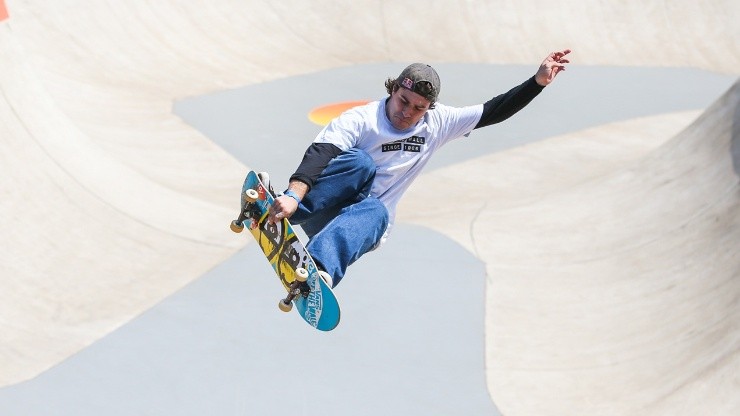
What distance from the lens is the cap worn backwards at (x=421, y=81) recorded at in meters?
5.70

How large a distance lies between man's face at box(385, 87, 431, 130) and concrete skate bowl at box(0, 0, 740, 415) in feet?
9.33

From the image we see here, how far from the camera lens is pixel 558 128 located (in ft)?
53.0

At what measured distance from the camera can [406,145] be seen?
6.10 meters

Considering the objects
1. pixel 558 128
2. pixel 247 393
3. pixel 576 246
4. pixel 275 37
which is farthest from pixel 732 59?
pixel 247 393

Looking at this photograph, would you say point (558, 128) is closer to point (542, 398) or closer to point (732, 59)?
point (732, 59)

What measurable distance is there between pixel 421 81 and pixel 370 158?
575mm

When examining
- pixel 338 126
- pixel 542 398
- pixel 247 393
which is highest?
pixel 338 126

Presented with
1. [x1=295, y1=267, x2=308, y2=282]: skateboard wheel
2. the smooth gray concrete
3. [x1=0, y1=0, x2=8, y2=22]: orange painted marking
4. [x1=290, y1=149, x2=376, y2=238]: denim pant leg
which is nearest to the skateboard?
[x1=295, y1=267, x2=308, y2=282]: skateboard wheel

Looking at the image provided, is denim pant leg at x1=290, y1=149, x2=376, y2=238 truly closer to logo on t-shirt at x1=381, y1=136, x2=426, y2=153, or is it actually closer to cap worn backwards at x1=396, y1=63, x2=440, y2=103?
logo on t-shirt at x1=381, y1=136, x2=426, y2=153

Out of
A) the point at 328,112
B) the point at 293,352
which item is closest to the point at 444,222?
the point at 293,352

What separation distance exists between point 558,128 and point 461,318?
723 cm

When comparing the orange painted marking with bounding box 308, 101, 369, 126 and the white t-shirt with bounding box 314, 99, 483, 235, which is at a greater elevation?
the white t-shirt with bounding box 314, 99, 483, 235

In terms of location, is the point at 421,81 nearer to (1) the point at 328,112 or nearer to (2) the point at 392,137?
(2) the point at 392,137

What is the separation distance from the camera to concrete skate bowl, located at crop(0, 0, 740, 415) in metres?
8.46
